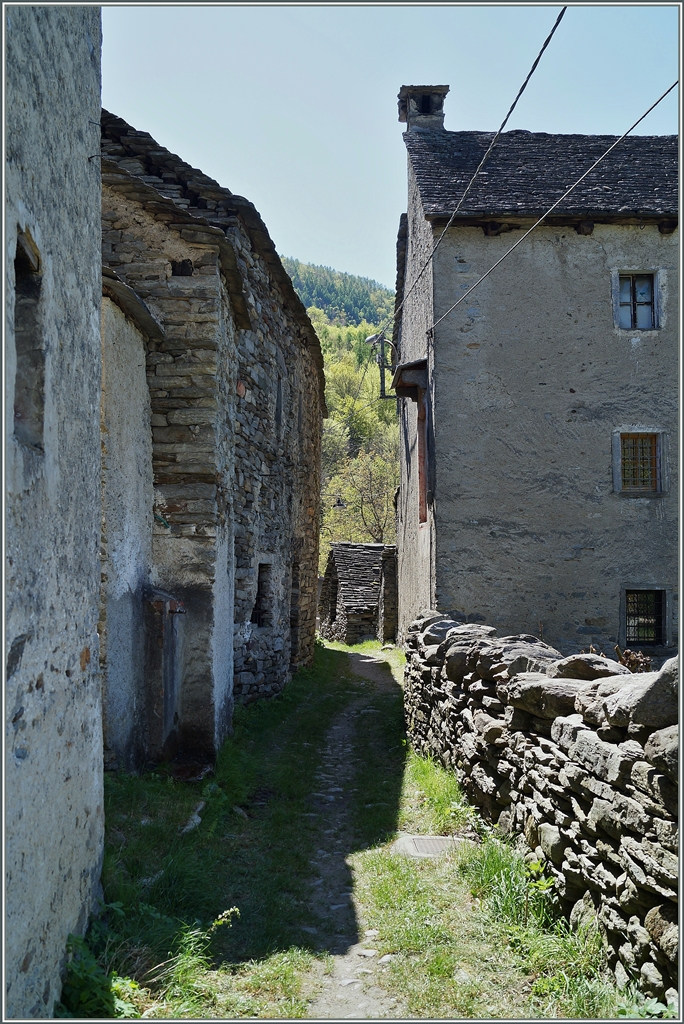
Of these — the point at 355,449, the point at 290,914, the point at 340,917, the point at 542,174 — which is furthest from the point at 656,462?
the point at 355,449

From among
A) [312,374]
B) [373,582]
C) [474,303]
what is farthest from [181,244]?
[373,582]

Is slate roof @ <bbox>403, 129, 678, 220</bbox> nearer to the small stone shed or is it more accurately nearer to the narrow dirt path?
the narrow dirt path

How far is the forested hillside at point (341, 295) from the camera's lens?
86.1m

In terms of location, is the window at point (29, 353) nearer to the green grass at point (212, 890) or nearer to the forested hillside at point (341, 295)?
the green grass at point (212, 890)

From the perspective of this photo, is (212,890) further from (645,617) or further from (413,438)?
(413,438)

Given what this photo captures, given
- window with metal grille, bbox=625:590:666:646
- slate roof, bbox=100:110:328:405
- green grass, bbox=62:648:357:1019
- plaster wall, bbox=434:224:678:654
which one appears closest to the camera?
green grass, bbox=62:648:357:1019

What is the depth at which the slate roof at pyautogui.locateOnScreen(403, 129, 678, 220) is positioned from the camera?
1082cm

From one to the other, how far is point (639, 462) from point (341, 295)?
84.2 metres

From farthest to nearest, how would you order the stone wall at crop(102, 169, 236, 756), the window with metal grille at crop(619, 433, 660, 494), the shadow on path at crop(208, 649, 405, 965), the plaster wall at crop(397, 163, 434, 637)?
the plaster wall at crop(397, 163, 434, 637)
the window with metal grille at crop(619, 433, 660, 494)
the stone wall at crop(102, 169, 236, 756)
the shadow on path at crop(208, 649, 405, 965)

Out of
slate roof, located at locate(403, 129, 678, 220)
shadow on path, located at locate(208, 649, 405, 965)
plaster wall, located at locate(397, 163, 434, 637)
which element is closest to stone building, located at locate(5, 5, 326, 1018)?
shadow on path, located at locate(208, 649, 405, 965)

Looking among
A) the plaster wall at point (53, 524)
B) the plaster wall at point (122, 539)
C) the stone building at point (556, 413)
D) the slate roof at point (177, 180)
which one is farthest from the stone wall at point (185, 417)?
the stone building at point (556, 413)

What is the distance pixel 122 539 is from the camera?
5.95m

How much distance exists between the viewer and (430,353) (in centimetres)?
1114

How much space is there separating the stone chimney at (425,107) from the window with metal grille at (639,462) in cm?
680
